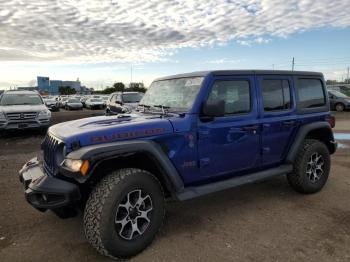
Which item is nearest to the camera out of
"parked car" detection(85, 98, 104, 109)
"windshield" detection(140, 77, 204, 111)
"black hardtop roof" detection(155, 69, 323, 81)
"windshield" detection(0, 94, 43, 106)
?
"windshield" detection(140, 77, 204, 111)

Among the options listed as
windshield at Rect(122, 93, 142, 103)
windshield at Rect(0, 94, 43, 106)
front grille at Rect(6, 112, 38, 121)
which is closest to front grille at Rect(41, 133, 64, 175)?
front grille at Rect(6, 112, 38, 121)

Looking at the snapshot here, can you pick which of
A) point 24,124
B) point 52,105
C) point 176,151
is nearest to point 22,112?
point 24,124

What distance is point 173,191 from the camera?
146 inches

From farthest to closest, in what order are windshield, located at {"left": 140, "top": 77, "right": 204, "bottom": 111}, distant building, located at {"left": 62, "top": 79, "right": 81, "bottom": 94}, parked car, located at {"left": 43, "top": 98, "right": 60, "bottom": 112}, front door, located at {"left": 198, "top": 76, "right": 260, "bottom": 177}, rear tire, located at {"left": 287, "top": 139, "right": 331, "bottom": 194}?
distant building, located at {"left": 62, "top": 79, "right": 81, "bottom": 94}
parked car, located at {"left": 43, "top": 98, "right": 60, "bottom": 112}
rear tire, located at {"left": 287, "top": 139, "right": 331, "bottom": 194}
windshield, located at {"left": 140, "top": 77, "right": 204, "bottom": 111}
front door, located at {"left": 198, "top": 76, "right": 260, "bottom": 177}

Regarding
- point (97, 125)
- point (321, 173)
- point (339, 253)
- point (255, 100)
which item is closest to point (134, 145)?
point (97, 125)

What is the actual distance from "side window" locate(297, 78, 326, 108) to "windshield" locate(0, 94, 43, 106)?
10.3 metres

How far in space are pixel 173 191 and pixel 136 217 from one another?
1.71 feet

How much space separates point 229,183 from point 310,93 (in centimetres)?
228

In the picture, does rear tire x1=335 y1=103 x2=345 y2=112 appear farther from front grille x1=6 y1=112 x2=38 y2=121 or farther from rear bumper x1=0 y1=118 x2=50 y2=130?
front grille x1=6 y1=112 x2=38 y2=121

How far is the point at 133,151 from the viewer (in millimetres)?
3336

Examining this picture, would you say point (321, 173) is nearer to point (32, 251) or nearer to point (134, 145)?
point (134, 145)

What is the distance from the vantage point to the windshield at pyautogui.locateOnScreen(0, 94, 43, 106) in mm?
12062

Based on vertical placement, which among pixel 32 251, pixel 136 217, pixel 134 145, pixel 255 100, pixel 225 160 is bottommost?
pixel 32 251

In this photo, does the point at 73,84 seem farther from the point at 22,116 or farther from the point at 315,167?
the point at 315,167
